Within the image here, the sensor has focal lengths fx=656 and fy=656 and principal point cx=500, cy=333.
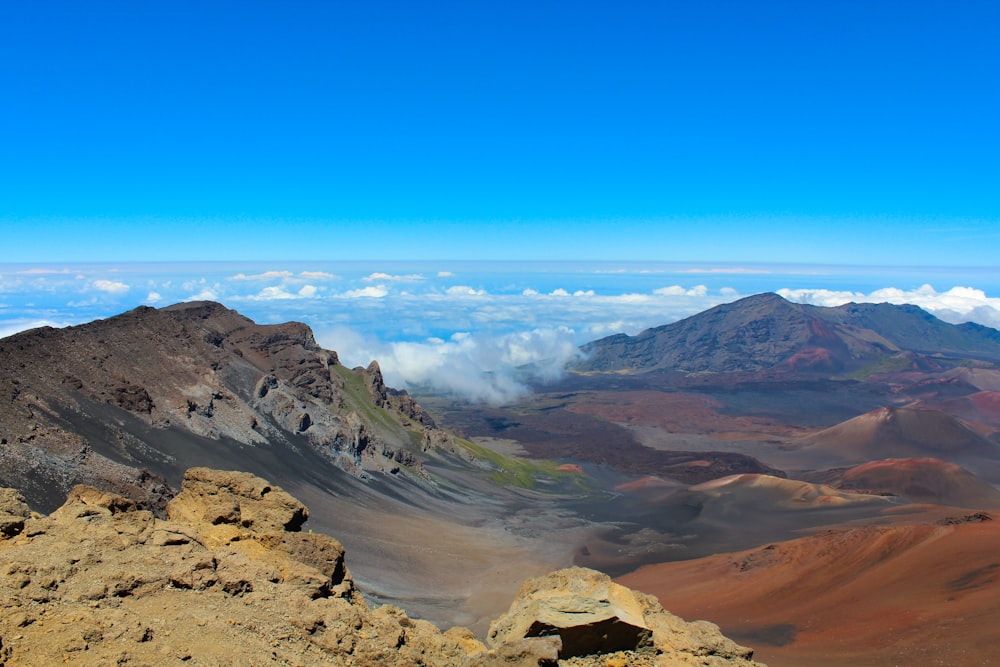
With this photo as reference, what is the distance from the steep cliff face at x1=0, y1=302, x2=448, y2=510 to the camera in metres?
39.4

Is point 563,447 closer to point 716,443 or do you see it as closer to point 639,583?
point 716,443

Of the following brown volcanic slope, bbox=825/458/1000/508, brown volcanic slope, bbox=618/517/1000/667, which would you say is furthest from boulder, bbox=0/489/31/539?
brown volcanic slope, bbox=825/458/1000/508

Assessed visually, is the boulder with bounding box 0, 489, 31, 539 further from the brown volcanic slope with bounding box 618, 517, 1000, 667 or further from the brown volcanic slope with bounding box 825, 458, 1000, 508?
the brown volcanic slope with bounding box 825, 458, 1000, 508

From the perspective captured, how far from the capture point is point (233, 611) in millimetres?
12109

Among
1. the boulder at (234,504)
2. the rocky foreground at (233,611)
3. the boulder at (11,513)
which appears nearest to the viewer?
the rocky foreground at (233,611)

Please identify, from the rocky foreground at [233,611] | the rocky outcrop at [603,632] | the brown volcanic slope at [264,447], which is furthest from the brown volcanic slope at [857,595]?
the rocky foreground at [233,611]

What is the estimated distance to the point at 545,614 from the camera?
13602 millimetres

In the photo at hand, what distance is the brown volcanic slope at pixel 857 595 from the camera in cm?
2834

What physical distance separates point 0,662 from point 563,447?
491 feet

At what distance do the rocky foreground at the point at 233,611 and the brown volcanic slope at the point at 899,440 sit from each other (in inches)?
5512

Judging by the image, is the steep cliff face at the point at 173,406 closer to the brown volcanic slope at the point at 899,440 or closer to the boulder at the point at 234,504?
the boulder at the point at 234,504

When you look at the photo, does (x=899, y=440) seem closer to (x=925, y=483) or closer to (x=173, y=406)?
(x=925, y=483)

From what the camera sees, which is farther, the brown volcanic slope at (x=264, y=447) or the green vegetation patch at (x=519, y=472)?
the green vegetation patch at (x=519, y=472)

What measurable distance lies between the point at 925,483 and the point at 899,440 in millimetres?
53174
